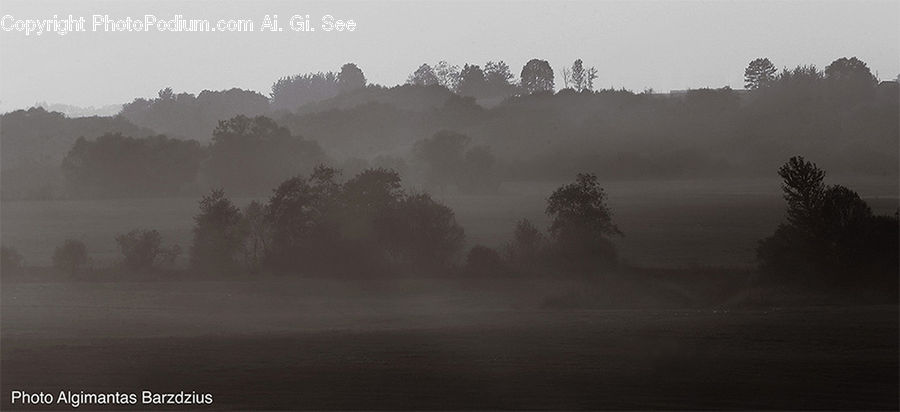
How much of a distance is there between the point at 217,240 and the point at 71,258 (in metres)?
9.55

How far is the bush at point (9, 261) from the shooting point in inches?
2913

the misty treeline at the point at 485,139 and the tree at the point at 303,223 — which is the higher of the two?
the misty treeline at the point at 485,139

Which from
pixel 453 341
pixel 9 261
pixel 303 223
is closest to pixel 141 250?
pixel 9 261

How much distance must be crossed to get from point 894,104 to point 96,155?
109m

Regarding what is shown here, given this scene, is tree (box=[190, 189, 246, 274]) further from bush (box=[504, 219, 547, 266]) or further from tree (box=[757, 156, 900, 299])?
tree (box=[757, 156, 900, 299])

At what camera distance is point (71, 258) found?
2928 inches

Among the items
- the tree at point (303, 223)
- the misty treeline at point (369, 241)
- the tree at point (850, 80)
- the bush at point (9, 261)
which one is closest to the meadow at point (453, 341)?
the bush at point (9, 261)

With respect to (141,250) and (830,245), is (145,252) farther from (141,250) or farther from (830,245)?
(830,245)

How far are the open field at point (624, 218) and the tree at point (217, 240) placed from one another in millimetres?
6758

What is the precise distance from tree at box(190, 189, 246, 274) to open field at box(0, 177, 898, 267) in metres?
6.76

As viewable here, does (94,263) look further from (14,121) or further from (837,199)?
(14,121)

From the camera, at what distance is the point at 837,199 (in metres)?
62.1

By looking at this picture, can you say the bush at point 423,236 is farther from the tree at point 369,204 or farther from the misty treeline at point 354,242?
the tree at point 369,204

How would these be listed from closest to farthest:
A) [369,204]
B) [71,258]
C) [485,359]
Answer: [485,359] → [71,258] → [369,204]
